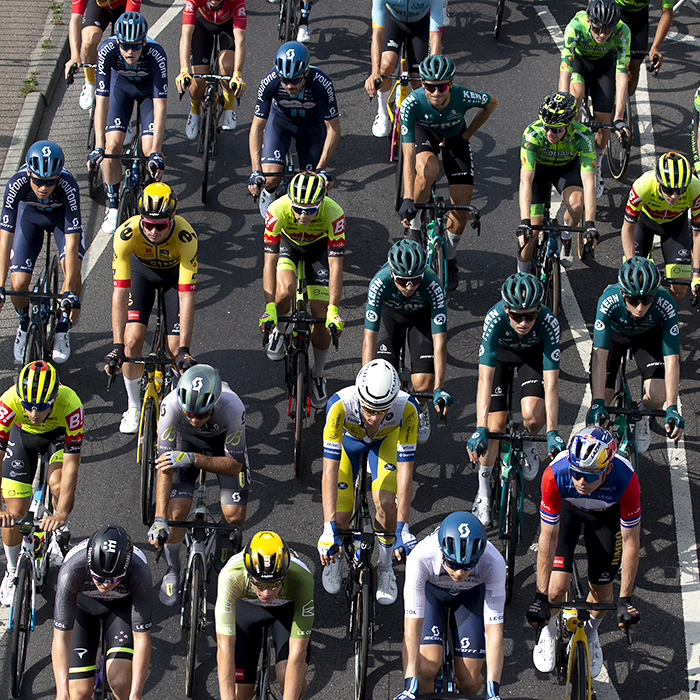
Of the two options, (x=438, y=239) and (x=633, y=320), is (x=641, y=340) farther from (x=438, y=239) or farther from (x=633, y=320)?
(x=438, y=239)

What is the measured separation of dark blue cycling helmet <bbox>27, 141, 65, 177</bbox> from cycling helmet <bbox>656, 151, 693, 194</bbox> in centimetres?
592

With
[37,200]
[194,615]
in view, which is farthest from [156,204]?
[194,615]

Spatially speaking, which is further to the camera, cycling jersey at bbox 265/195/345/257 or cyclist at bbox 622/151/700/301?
cyclist at bbox 622/151/700/301

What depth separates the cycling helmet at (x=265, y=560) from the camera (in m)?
8.21

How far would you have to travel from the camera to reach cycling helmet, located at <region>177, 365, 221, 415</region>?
374 inches

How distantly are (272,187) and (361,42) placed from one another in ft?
17.2

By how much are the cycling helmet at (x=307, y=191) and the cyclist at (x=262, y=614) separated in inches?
149

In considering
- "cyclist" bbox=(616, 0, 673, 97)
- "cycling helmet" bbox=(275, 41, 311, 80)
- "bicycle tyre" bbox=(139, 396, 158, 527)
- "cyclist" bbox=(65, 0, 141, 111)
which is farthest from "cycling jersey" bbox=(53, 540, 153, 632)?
"cyclist" bbox=(616, 0, 673, 97)

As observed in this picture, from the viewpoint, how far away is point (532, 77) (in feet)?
55.3

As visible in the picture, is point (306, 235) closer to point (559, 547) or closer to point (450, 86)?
point (450, 86)

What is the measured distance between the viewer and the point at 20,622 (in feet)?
31.0

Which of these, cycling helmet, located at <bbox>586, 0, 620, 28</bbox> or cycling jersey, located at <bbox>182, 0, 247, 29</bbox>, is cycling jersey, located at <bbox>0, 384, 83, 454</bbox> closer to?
cycling jersey, located at <bbox>182, 0, 247, 29</bbox>

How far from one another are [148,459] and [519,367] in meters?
3.39

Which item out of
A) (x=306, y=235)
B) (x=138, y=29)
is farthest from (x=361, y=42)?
(x=306, y=235)
